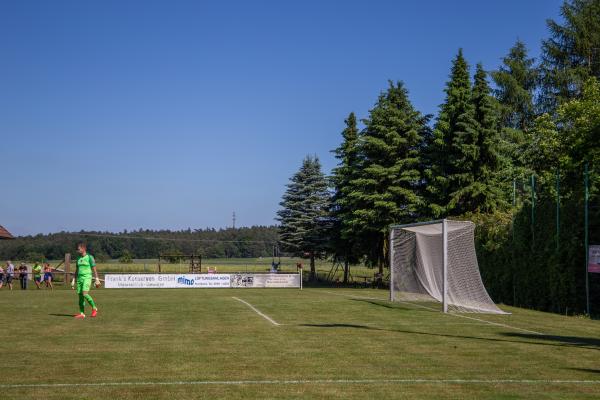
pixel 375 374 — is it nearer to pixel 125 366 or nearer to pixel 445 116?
pixel 125 366

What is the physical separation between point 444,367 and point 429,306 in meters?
14.8

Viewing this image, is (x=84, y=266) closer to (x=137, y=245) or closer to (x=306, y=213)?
(x=306, y=213)

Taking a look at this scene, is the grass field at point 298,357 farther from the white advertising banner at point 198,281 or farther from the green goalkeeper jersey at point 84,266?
the white advertising banner at point 198,281

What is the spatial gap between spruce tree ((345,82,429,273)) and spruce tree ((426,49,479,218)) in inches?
85.7

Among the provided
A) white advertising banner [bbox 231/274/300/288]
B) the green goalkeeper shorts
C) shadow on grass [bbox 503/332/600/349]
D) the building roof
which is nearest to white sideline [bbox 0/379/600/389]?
shadow on grass [bbox 503/332/600/349]

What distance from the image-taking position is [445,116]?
1783 inches

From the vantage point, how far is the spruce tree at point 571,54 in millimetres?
53719

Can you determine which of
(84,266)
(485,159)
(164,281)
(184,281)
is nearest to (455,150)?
(485,159)

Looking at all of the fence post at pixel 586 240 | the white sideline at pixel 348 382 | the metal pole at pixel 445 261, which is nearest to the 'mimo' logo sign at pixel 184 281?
the metal pole at pixel 445 261

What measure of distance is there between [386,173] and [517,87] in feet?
45.2

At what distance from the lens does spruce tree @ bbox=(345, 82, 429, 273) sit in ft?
162

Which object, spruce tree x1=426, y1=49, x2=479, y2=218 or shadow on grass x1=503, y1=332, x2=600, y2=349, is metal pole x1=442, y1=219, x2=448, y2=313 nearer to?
shadow on grass x1=503, y1=332, x2=600, y2=349

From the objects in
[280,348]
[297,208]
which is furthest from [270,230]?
[280,348]

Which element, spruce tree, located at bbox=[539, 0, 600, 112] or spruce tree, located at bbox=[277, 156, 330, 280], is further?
spruce tree, located at bbox=[277, 156, 330, 280]
